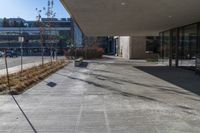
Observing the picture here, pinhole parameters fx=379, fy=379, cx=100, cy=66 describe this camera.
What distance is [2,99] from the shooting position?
39.4 feet

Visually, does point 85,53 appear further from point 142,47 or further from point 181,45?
point 181,45

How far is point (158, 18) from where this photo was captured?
23.0m

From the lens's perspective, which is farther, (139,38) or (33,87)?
(139,38)

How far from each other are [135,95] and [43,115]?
4441 millimetres

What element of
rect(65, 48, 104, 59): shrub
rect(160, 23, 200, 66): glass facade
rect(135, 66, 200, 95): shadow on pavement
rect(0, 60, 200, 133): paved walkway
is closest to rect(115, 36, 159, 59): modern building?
rect(65, 48, 104, 59): shrub

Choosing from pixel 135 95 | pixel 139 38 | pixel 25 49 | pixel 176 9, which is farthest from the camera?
pixel 25 49

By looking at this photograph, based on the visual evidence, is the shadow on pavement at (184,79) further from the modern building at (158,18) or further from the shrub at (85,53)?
the shrub at (85,53)

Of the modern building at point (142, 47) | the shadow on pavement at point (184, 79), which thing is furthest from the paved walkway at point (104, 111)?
the modern building at point (142, 47)

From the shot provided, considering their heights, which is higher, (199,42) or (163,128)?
(199,42)

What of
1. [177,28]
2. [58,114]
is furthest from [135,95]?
[177,28]

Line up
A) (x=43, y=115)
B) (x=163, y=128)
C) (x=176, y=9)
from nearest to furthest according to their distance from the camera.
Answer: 1. (x=163, y=128)
2. (x=43, y=115)
3. (x=176, y=9)

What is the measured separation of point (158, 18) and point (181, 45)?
757 centimetres

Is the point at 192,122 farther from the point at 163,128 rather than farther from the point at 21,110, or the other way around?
the point at 21,110

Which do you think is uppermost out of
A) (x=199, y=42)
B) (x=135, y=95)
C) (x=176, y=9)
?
(x=176, y=9)
